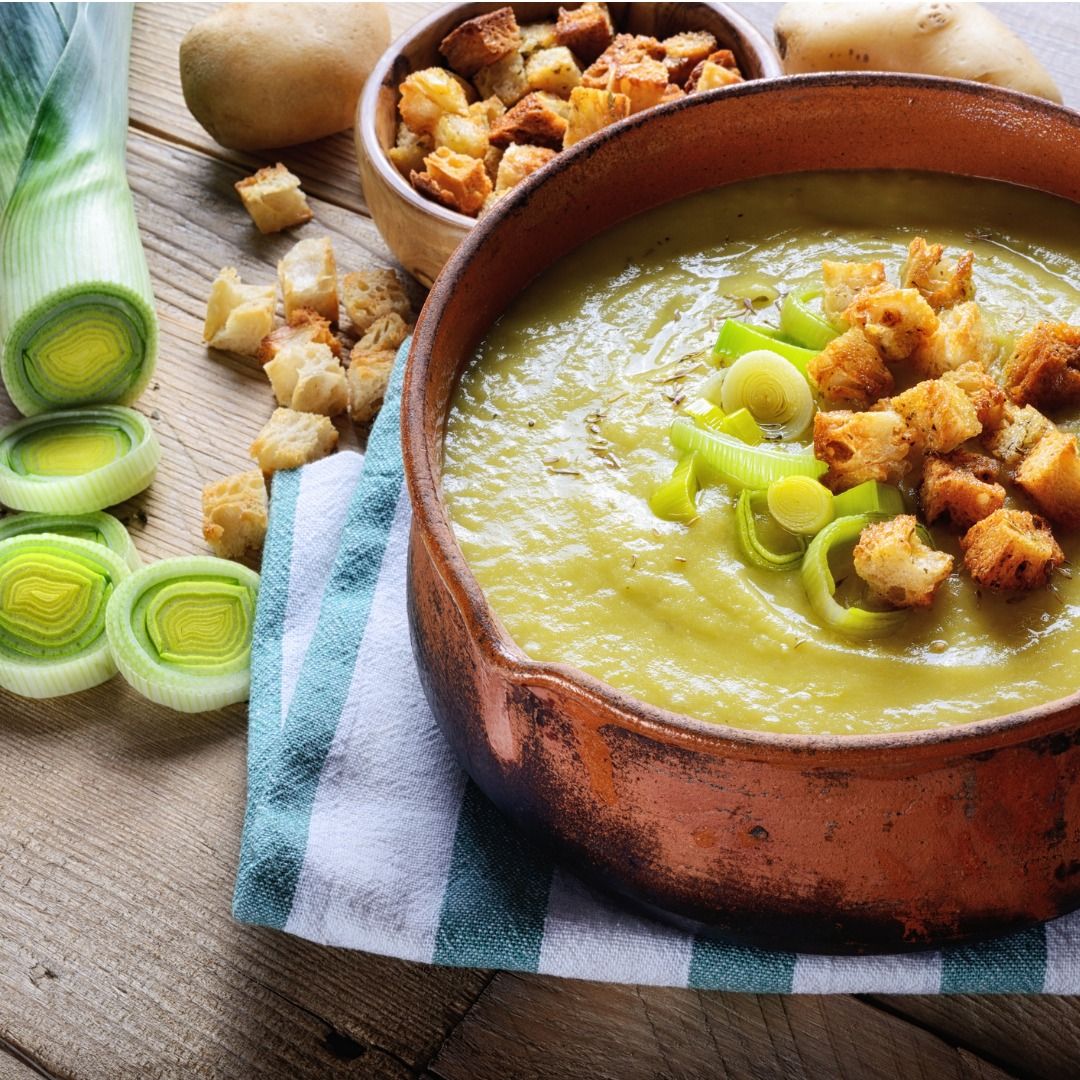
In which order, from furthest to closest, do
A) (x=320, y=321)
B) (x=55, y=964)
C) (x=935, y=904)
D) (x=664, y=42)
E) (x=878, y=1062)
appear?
(x=664, y=42) → (x=320, y=321) → (x=55, y=964) → (x=878, y=1062) → (x=935, y=904)

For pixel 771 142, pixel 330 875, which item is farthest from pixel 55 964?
pixel 771 142

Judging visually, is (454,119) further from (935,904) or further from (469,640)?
(935,904)

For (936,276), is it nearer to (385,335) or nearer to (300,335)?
(385,335)

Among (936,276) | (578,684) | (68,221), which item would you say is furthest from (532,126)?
(578,684)

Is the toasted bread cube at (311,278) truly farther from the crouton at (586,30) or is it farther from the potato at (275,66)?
the crouton at (586,30)

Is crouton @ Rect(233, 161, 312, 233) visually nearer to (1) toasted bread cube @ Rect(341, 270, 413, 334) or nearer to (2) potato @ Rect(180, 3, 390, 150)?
(2) potato @ Rect(180, 3, 390, 150)

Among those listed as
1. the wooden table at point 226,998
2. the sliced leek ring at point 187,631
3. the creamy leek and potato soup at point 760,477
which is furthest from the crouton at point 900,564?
the sliced leek ring at point 187,631
